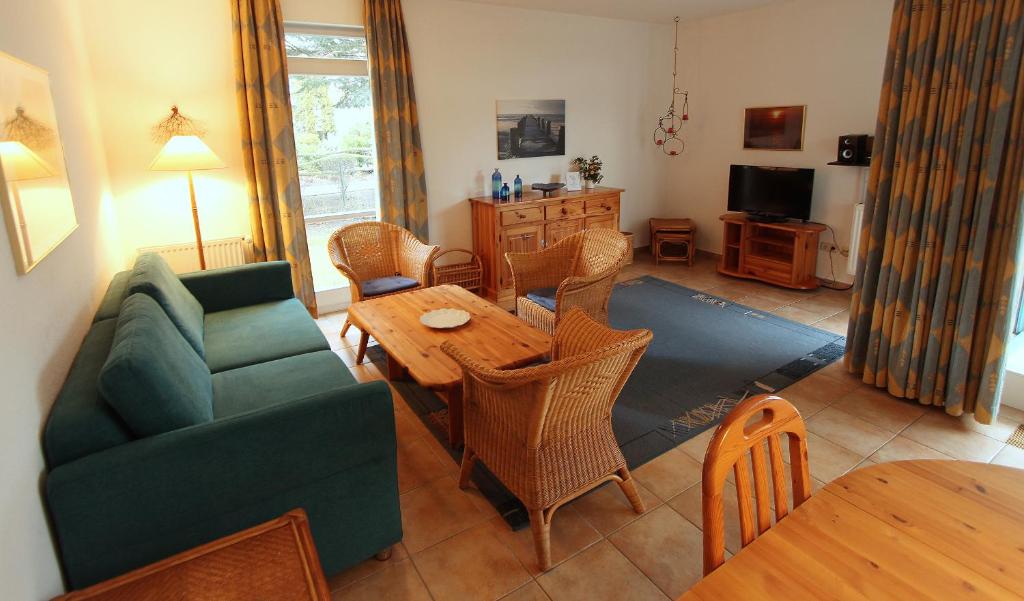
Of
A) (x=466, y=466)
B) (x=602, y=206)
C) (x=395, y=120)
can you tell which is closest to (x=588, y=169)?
(x=602, y=206)

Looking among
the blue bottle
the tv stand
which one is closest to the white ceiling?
the blue bottle

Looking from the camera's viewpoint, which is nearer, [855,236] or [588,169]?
[855,236]

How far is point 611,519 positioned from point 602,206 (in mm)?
3836

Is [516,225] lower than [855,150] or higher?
lower

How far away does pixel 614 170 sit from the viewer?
637cm

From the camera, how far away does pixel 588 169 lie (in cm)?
590

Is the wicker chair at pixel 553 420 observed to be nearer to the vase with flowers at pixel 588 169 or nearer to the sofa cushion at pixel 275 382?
the sofa cushion at pixel 275 382

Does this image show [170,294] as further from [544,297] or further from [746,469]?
[746,469]

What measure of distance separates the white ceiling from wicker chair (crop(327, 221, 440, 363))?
89.1 inches

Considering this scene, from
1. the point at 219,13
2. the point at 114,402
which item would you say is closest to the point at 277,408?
the point at 114,402

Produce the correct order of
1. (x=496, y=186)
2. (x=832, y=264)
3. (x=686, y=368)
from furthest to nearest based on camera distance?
(x=832, y=264), (x=496, y=186), (x=686, y=368)

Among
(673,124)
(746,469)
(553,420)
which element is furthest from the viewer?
(673,124)

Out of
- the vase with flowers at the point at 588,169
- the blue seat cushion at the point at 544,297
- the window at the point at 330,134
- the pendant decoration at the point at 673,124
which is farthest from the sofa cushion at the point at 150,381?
the pendant decoration at the point at 673,124

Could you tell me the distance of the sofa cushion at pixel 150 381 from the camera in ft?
5.46
